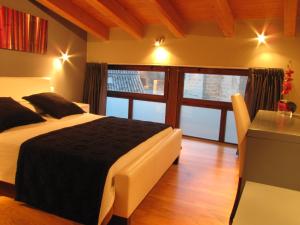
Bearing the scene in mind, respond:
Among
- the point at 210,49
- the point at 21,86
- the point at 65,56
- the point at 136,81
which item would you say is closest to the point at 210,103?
the point at 210,49

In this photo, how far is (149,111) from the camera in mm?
5402


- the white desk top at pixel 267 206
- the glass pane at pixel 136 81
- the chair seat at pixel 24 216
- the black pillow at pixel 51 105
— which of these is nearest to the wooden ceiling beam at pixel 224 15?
the glass pane at pixel 136 81

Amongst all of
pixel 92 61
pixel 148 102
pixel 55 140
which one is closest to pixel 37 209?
pixel 55 140

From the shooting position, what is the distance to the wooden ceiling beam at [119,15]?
12.1ft

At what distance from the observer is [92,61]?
5.48 meters

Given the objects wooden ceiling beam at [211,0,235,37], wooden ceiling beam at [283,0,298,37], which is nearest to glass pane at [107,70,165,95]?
wooden ceiling beam at [211,0,235,37]

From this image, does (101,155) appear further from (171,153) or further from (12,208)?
(171,153)

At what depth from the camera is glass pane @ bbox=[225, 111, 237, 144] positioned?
4.68 meters

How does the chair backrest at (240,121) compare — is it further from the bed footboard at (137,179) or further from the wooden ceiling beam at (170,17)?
the wooden ceiling beam at (170,17)

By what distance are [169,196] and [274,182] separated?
1.73 m

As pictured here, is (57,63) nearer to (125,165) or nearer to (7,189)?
(7,189)

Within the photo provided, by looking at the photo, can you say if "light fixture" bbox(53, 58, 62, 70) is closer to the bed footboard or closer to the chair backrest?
the bed footboard

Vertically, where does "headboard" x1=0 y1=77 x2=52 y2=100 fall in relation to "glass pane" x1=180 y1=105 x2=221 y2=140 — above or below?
above

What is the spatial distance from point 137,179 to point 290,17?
2993 mm
